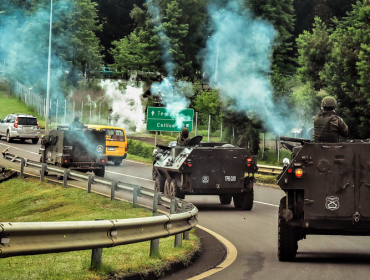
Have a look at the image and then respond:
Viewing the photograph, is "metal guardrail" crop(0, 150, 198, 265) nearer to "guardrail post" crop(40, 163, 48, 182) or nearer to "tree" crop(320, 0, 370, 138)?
"guardrail post" crop(40, 163, 48, 182)

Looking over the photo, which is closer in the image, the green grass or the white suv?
the green grass

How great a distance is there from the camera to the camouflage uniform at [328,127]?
34.5 ft

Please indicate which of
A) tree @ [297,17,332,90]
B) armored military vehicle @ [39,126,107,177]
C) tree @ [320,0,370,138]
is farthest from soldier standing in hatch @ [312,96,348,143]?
tree @ [297,17,332,90]

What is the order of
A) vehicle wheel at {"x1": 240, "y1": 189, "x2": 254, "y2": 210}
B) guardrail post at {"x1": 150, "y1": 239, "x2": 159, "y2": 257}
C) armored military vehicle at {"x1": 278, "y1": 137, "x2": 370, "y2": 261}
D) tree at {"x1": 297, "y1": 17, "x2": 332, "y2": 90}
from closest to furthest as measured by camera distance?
1. guardrail post at {"x1": 150, "y1": 239, "x2": 159, "y2": 257}
2. armored military vehicle at {"x1": 278, "y1": 137, "x2": 370, "y2": 261}
3. vehicle wheel at {"x1": 240, "y1": 189, "x2": 254, "y2": 210}
4. tree at {"x1": 297, "y1": 17, "x2": 332, "y2": 90}

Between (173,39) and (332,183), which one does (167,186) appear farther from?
(173,39)

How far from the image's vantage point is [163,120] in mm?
36031

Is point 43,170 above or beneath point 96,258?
beneath

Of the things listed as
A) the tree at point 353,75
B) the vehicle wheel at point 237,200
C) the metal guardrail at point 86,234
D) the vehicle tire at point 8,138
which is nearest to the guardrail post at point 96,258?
the metal guardrail at point 86,234

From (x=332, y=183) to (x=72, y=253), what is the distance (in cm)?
413

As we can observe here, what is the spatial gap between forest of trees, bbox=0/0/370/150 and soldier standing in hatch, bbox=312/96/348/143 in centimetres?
2048

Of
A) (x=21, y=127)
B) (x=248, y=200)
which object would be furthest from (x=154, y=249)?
(x=21, y=127)

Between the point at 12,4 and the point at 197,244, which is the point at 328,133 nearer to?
the point at 197,244

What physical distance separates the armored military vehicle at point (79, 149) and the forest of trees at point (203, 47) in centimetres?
731

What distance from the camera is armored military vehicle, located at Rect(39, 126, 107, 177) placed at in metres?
25.5
